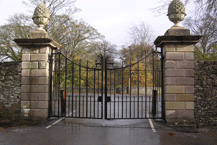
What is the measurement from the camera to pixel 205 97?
253 inches

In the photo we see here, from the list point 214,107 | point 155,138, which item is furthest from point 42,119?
point 214,107

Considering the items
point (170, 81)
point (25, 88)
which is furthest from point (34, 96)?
point (170, 81)

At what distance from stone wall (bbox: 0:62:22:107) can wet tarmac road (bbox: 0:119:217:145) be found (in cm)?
131

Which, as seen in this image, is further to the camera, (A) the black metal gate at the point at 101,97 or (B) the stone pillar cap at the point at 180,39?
(A) the black metal gate at the point at 101,97

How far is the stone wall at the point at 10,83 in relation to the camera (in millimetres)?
6758

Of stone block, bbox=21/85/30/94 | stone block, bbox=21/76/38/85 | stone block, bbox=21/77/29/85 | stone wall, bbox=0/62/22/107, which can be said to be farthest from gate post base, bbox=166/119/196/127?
stone wall, bbox=0/62/22/107

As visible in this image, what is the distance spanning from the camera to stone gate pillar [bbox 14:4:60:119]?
21.3 feet

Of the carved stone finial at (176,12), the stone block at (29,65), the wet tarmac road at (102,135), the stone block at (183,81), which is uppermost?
the carved stone finial at (176,12)

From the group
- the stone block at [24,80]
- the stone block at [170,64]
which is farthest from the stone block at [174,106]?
the stone block at [24,80]

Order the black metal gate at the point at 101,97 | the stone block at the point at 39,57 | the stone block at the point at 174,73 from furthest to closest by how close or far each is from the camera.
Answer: the stone block at the point at 39,57
the black metal gate at the point at 101,97
the stone block at the point at 174,73

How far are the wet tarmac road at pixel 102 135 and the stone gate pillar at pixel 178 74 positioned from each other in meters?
0.59

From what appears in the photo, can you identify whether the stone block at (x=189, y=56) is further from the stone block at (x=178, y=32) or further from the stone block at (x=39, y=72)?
the stone block at (x=39, y=72)

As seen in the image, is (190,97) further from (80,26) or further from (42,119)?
(80,26)

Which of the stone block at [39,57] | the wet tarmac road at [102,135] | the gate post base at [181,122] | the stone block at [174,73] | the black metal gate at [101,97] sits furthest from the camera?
the stone block at [39,57]
